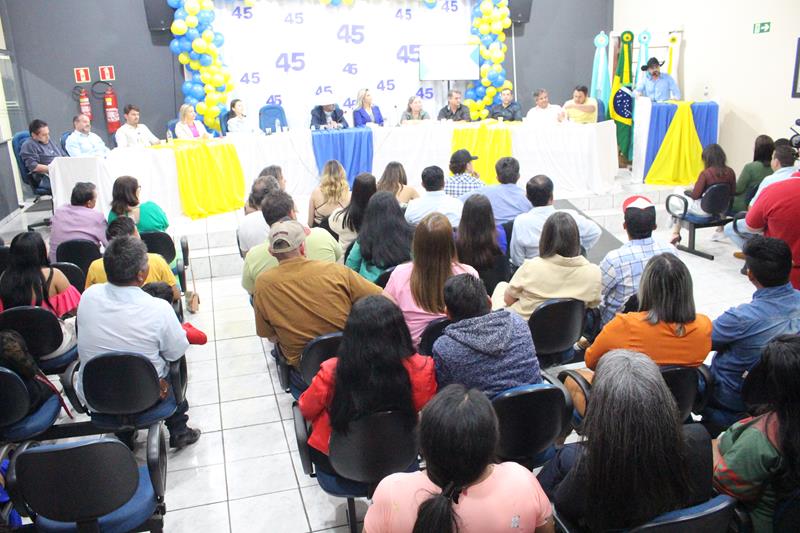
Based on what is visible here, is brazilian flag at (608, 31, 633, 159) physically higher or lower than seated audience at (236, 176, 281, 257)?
higher

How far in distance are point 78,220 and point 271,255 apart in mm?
2099

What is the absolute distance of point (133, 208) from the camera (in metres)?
4.78

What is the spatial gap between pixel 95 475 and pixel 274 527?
3.24ft

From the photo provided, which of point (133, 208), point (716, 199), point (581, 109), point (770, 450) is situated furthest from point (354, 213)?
point (581, 109)

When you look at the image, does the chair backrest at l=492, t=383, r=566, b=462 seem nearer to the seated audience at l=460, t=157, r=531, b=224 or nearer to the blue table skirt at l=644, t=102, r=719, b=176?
the seated audience at l=460, t=157, r=531, b=224

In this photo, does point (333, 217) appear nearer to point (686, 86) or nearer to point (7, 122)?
point (7, 122)

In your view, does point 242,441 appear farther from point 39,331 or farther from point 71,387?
point 39,331

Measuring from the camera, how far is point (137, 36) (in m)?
9.38

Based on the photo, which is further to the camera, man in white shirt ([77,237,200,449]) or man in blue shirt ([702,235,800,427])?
man in white shirt ([77,237,200,449])

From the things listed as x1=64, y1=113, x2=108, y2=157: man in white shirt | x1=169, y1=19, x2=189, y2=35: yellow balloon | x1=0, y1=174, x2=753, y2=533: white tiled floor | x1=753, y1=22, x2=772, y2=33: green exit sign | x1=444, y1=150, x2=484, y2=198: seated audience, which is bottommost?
x1=0, y1=174, x2=753, y2=533: white tiled floor

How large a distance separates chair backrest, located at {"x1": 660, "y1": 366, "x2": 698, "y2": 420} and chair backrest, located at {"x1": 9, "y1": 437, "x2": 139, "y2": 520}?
188 cm

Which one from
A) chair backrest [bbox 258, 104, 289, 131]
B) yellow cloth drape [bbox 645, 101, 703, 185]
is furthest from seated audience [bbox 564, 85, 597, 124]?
chair backrest [bbox 258, 104, 289, 131]

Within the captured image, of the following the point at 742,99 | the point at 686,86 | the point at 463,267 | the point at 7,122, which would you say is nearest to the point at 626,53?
the point at 686,86

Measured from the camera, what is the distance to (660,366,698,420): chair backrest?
2.46 metres
